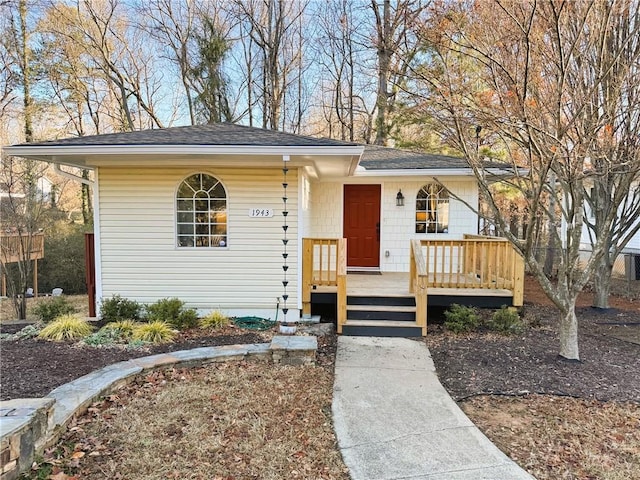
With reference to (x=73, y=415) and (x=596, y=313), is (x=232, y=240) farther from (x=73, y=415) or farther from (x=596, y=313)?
(x=596, y=313)

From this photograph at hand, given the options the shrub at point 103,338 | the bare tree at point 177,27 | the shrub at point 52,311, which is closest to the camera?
the shrub at point 103,338

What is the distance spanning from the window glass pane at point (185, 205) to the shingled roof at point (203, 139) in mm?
1022

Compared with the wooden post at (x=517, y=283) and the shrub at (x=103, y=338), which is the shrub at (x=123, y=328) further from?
the wooden post at (x=517, y=283)

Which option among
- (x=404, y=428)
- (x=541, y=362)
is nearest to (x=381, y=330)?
(x=541, y=362)

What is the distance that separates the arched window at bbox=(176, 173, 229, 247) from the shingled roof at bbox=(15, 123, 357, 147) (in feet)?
2.26

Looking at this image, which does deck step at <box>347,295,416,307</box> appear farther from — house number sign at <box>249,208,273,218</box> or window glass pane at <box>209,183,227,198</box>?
window glass pane at <box>209,183,227,198</box>

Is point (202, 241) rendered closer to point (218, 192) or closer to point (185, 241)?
point (185, 241)

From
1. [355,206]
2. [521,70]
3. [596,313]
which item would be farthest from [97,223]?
[596,313]

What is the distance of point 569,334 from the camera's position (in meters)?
4.57

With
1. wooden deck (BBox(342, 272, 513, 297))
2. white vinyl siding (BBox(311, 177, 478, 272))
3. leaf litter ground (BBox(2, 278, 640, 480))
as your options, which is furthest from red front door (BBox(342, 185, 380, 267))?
leaf litter ground (BBox(2, 278, 640, 480))

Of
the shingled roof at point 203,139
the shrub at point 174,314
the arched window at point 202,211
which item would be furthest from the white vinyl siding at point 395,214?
the shrub at point 174,314

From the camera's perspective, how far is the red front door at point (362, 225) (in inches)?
354

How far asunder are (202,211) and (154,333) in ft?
6.88

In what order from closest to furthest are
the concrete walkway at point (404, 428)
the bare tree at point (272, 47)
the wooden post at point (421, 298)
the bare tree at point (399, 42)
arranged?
the concrete walkway at point (404, 428), the bare tree at point (399, 42), the wooden post at point (421, 298), the bare tree at point (272, 47)
